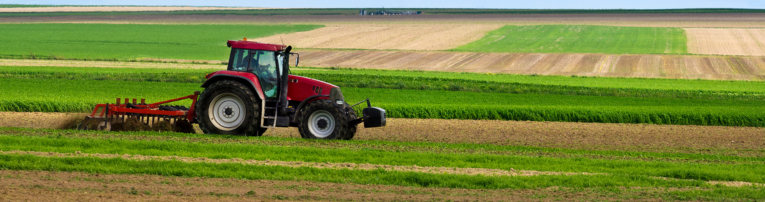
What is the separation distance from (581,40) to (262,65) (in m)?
51.1

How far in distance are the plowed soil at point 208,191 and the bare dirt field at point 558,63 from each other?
33.7 meters

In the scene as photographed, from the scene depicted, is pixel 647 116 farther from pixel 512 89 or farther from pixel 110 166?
pixel 110 166

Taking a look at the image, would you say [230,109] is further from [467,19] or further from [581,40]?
[467,19]

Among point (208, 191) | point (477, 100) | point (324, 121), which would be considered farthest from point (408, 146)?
point (477, 100)

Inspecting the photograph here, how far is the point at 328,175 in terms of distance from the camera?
10.9 meters

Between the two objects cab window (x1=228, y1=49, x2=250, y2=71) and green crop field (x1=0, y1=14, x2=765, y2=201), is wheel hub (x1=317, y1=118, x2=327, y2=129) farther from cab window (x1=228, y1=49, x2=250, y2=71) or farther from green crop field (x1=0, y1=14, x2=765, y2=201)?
cab window (x1=228, y1=49, x2=250, y2=71)

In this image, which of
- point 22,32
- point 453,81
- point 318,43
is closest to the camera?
point 453,81

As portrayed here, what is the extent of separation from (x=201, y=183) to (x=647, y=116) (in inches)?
584

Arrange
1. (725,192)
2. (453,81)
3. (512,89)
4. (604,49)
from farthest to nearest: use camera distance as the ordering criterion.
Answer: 1. (604,49)
2. (453,81)
3. (512,89)
4. (725,192)

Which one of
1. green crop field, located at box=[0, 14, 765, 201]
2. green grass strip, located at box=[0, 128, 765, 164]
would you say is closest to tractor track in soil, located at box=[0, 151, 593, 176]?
green crop field, located at box=[0, 14, 765, 201]

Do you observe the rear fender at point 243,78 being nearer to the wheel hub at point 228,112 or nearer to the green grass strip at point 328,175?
the wheel hub at point 228,112

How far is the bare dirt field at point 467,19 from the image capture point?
81.1 metres

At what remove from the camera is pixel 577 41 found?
62219mm

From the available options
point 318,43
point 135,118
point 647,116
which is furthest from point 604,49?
point 135,118
